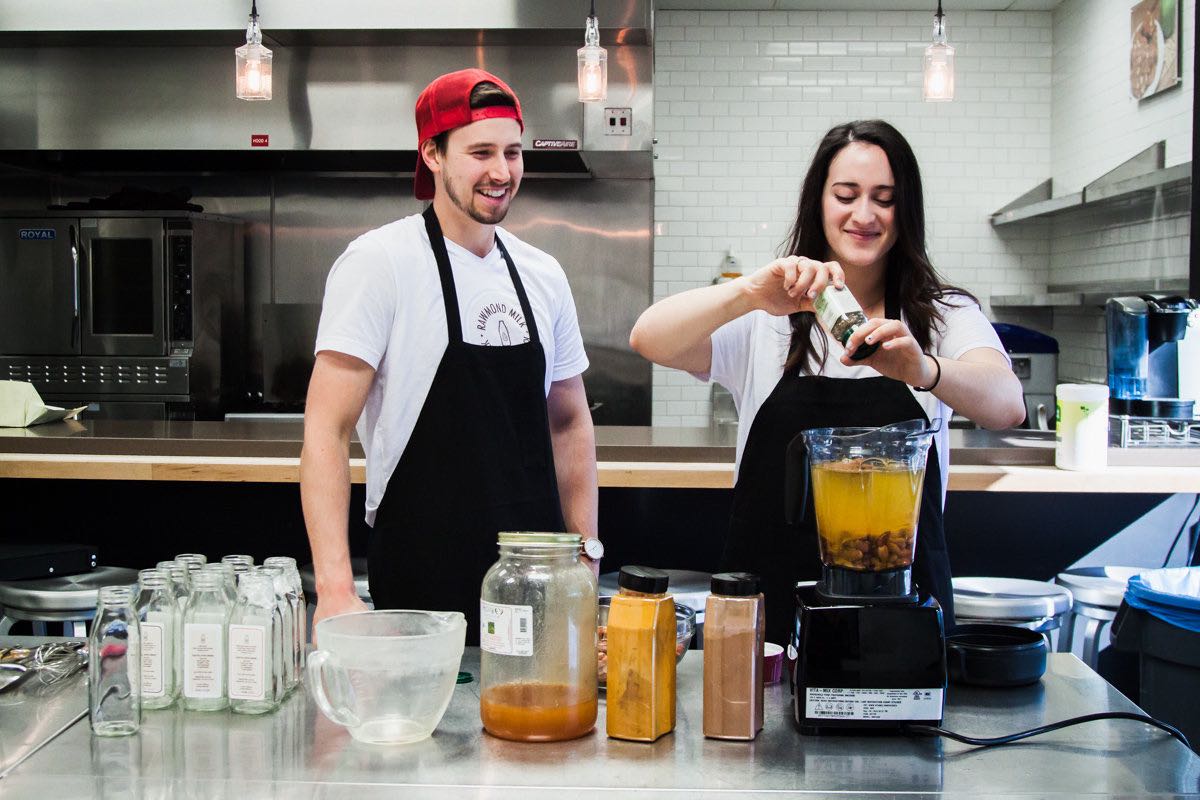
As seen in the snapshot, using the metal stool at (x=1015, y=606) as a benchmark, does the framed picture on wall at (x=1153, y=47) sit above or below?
above

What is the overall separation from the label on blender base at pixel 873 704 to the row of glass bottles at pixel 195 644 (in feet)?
2.27

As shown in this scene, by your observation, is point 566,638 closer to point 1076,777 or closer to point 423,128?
point 1076,777

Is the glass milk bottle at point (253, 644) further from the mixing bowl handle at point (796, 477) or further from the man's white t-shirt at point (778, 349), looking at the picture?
the man's white t-shirt at point (778, 349)

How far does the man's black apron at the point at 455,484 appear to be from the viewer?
2285 millimetres

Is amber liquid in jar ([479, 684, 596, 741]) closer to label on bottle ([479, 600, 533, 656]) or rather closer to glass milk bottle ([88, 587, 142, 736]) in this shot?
label on bottle ([479, 600, 533, 656])

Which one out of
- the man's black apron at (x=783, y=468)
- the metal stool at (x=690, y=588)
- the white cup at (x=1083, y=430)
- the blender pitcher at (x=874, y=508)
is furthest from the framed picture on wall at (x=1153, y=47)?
the blender pitcher at (x=874, y=508)

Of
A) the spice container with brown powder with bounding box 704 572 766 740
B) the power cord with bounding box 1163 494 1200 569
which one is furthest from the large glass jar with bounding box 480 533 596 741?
the power cord with bounding box 1163 494 1200 569

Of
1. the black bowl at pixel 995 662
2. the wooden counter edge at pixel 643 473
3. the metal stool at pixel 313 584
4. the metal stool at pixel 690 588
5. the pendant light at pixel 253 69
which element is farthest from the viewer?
the pendant light at pixel 253 69

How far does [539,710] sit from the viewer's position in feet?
4.93

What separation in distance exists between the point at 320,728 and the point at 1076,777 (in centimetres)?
92

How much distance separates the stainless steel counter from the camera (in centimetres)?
138

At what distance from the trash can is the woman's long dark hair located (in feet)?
3.66

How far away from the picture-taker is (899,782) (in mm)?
1415

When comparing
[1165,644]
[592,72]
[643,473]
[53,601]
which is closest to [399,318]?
[643,473]
